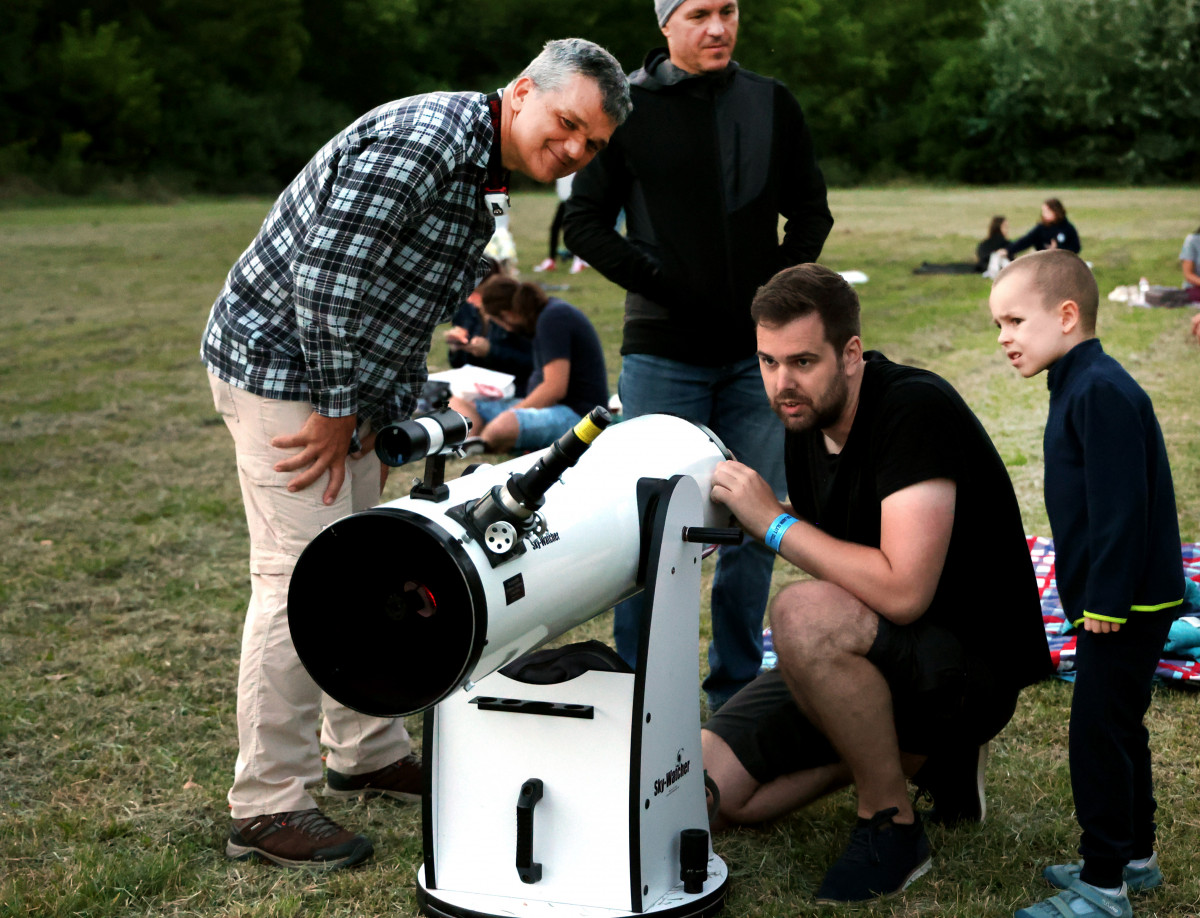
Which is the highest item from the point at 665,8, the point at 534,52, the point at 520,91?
the point at 534,52

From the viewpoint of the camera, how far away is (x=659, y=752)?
2.41 meters

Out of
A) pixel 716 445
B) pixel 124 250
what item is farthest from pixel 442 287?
pixel 124 250

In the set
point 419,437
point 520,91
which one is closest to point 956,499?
point 419,437

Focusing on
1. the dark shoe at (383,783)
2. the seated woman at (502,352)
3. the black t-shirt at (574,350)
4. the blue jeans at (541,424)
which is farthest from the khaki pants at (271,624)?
the seated woman at (502,352)

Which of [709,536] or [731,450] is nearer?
[709,536]

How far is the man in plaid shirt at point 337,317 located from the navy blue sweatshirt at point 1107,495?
1.09m

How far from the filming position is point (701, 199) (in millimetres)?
3510

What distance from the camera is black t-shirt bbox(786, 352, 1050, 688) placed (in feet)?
8.24

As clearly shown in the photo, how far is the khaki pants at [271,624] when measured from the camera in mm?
2727

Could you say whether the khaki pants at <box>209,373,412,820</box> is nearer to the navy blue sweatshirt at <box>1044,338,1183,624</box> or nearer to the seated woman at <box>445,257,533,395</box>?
the navy blue sweatshirt at <box>1044,338,1183,624</box>

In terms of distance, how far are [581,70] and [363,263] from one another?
59 cm

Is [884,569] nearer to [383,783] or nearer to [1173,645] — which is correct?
[383,783]

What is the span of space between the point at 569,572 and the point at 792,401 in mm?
704

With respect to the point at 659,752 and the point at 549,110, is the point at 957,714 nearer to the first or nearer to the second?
the point at 659,752
